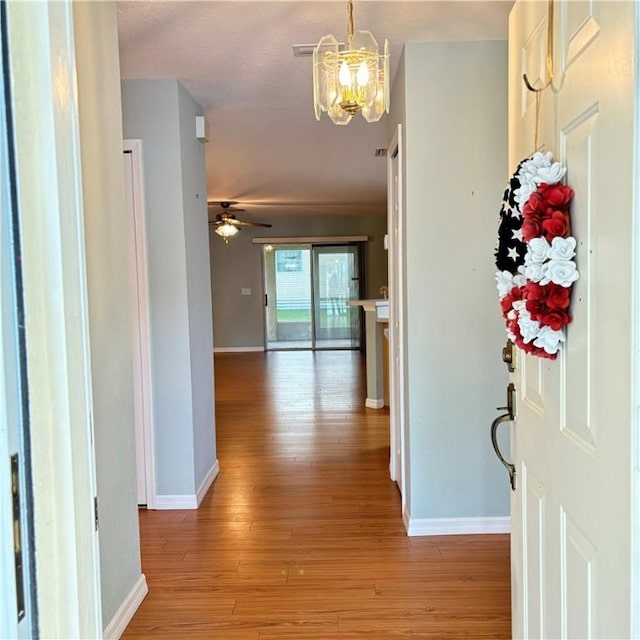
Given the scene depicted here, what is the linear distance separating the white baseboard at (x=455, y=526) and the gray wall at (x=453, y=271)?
3 centimetres

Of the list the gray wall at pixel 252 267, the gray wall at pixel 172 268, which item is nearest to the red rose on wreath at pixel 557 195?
the gray wall at pixel 172 268

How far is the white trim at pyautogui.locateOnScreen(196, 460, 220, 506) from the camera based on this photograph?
341 cm

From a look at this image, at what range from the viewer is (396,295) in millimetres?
3324

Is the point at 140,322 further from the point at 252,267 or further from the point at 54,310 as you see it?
the point at 252,267

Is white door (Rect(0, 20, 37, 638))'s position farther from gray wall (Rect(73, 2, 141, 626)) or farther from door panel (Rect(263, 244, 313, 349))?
door panel (Rect(263, 244, 313, 349))

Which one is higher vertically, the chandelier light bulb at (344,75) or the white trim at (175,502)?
the chandelier light bulb at (344,75)

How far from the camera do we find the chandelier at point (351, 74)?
1983 mm

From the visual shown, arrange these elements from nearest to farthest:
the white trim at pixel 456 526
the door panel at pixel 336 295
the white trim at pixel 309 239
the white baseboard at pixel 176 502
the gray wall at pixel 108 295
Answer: the gray wall at pixel 108 295 < the white trim at pixel 456 526 < the white baseboard at pixel 176 502 < the white trim at pixel 309 239 < the door panel at pixel 336 295

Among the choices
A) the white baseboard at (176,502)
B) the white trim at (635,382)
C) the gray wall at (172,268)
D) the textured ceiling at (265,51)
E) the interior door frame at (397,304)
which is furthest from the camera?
the white baseboard at (176,502)

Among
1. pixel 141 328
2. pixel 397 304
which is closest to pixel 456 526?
pixel 397 304

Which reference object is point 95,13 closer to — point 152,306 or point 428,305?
point 152,306

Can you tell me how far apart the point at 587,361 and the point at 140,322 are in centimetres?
266

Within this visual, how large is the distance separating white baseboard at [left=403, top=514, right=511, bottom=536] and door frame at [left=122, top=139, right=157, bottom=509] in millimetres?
1501

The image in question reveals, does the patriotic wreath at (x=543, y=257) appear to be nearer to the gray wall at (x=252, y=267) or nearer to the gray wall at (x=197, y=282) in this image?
the gray wall at (x=197, y=282)
